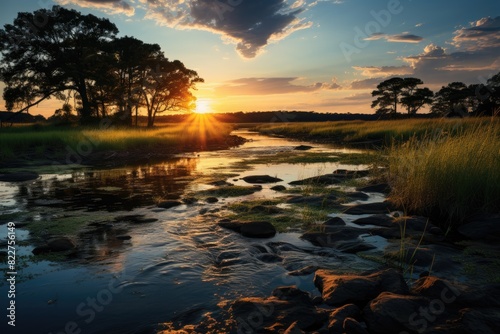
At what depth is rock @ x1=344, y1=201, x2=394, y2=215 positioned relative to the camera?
8550 mm

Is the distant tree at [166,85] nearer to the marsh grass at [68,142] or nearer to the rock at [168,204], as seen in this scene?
the marsh grass at [68,142]

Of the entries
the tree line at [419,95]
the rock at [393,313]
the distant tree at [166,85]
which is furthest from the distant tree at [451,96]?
the rock at [393,313]

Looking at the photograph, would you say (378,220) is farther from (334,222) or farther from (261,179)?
(261,179)

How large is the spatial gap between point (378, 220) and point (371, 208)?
1145mm

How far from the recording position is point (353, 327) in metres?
3.46

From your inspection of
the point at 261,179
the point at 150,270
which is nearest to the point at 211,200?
the point at 261,179

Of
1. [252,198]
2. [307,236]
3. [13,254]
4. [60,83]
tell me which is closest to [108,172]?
[252,198]

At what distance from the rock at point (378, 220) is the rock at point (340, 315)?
389cm

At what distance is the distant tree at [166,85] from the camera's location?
4297 centimetres

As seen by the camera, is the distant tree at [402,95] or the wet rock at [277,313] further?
the distant tree at [402,95]

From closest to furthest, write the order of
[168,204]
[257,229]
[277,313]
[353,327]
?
[353,327] → [277,313] → [257,229] → [168,204]

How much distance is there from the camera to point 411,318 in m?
3.58

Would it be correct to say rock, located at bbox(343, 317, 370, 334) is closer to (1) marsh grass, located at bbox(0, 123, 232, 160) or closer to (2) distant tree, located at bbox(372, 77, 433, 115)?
(1) marsh grass, located at bbox(0, 123, 232, 160)

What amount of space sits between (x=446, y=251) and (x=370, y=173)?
8318mm
